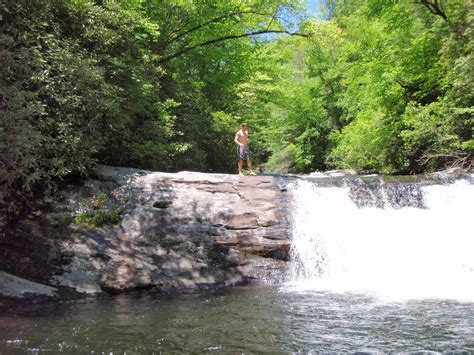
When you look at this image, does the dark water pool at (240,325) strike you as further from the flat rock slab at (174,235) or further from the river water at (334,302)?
the flat rock slab at (174,235)

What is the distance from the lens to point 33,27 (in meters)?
7.84

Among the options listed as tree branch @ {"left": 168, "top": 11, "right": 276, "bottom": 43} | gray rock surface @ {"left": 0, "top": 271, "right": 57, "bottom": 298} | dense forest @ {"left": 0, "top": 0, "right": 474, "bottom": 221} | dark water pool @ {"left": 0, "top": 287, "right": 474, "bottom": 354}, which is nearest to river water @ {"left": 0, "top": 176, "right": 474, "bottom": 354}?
dark water pool @ {"left": 0, "top": 287, "right": 474, "bottom": 354}

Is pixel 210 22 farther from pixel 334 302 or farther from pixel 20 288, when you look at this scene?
pixel 334 302

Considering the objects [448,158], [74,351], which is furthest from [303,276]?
[448,158]

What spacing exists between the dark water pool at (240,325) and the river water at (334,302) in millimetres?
13

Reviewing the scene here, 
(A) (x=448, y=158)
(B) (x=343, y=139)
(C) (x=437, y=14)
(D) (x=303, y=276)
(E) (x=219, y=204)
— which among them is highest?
(C) (x=437, y=14)

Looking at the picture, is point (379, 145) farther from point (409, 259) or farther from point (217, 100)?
point (409, 259)

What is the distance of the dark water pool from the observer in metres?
4.20

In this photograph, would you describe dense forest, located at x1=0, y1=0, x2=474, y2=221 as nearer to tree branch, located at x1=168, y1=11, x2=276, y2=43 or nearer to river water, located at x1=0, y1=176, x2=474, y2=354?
tree branch, located at x1=168, y1=11, x2=276, y2=43

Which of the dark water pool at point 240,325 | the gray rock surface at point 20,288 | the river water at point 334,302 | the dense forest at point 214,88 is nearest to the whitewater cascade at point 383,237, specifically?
the river water at point 334,302

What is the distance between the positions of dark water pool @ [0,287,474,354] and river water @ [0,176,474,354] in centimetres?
1

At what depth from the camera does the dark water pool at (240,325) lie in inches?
165

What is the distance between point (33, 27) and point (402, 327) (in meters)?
8.15

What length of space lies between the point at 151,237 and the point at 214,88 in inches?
469
